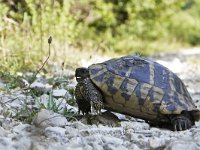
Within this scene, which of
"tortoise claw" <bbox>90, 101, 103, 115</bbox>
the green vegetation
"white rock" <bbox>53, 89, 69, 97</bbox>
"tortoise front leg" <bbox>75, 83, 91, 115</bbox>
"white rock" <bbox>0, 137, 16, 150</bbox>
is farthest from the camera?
the green vegetation

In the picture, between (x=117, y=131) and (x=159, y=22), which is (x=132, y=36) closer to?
(x=159, y=22)

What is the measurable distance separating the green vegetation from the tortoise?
65.6 inches

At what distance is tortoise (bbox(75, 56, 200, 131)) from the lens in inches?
169

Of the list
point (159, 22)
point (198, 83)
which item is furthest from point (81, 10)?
point (198, 83)

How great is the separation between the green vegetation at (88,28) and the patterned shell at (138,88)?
1.72 meters

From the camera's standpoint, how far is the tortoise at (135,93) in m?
4.29

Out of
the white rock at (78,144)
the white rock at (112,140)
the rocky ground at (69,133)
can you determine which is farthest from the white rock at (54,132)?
the white rock at (112,140)

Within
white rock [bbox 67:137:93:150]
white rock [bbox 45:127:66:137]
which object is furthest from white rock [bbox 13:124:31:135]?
white rock [bbox 67:137:93:150]

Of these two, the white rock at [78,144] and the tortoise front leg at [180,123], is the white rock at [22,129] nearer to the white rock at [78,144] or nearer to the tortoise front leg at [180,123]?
the white rock at [78,144]

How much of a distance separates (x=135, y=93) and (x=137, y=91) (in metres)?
0.02

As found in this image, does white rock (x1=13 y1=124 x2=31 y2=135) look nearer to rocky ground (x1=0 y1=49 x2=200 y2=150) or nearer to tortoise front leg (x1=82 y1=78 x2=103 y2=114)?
rocky ground (x1=0 y1=49 x2=200 y2=150)

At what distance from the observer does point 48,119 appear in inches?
151

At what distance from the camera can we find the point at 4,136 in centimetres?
344

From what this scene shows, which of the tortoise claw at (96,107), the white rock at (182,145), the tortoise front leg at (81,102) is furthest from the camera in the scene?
the tortoise front leg at (81,102)
